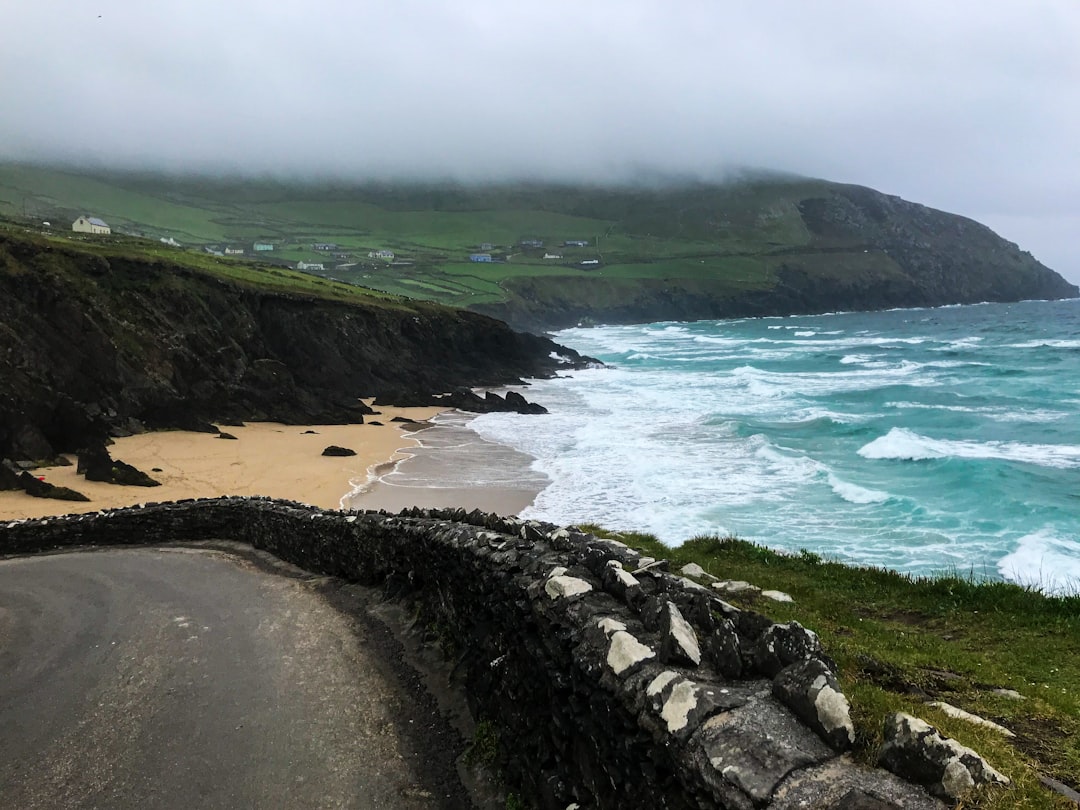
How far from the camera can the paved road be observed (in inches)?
292

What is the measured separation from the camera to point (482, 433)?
44.4m

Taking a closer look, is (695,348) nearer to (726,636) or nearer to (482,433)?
(482,433)

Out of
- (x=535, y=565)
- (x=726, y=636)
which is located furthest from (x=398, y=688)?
(x=726, y=636)

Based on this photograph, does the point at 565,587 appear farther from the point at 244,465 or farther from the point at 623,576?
the point at 244,465

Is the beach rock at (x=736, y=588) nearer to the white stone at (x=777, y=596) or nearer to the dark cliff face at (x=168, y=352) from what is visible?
the white stone at (x=777, y=596)

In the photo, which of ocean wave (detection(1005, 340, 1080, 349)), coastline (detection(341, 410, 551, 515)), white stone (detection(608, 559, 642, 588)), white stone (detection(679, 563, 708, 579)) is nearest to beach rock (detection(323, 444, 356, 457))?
coastline (detection(341, 410, 551, 515))

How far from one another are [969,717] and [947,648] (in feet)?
10.5

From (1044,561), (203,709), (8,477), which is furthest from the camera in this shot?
(8,477)

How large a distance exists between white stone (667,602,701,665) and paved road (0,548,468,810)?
3451mm

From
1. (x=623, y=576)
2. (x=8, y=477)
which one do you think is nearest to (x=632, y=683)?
(x=623, y=576)

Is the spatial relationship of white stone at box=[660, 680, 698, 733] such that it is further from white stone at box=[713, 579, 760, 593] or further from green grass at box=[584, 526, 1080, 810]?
white stone at box=[713, 579, 760, 593]

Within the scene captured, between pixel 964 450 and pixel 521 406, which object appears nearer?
pixel 964 450

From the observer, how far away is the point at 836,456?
3444cm

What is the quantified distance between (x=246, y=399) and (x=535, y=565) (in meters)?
45.8
